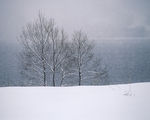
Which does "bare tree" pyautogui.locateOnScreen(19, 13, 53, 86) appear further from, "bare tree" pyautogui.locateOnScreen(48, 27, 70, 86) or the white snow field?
the white snow field

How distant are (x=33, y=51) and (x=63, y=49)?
297 centimetres

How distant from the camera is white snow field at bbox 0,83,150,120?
3455 millimetres

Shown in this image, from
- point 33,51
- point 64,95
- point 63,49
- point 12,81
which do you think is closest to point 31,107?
point 64,95

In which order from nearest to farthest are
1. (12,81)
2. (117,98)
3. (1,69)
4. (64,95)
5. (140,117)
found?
(140,117) < (117,98) < (64,95) < (12,81) < (1,69)

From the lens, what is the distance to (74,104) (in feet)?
13.3

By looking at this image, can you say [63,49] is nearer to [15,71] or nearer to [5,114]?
[5,114]

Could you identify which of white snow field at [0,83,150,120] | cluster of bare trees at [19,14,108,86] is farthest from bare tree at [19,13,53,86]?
white snow field at [0,83,150,120]

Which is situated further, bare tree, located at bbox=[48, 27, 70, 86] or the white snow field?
bare tree, located at bbox=[48, 27, 70, 86]

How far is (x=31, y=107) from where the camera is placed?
3918 millimetres

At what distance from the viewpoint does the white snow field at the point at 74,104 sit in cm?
346

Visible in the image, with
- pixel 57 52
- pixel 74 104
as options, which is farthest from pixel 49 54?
pixel 74 104

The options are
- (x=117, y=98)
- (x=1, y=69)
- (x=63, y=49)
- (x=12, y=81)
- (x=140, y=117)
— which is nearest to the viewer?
(x=140, y=117)

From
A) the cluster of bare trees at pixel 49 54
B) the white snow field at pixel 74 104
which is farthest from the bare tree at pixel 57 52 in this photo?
the white snow field at pixel 74 104

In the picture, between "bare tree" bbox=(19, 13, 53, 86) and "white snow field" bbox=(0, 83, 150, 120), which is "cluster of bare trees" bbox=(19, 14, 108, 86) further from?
"white snow field" bbox=(0, 83, 150, 120)
